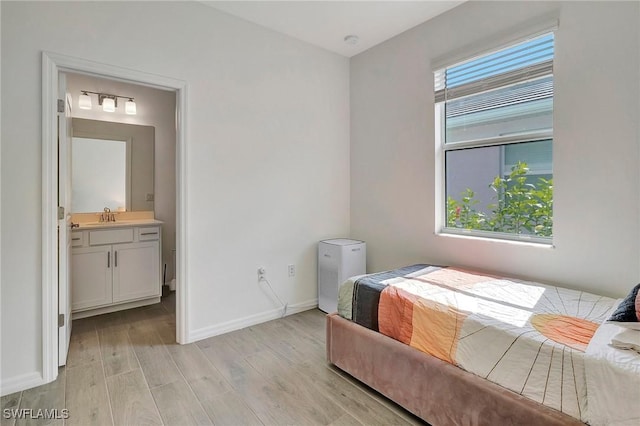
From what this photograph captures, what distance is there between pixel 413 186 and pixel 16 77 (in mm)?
2993

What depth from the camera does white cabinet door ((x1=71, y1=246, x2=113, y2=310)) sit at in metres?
3.01

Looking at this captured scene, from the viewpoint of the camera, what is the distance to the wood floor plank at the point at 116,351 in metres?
2.20

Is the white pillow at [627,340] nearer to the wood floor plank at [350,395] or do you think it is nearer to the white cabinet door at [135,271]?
the wood floor plank at [350,395]

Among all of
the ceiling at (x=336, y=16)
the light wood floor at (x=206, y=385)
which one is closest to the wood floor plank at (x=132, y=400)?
the light wood floor at (x=206, y=385)

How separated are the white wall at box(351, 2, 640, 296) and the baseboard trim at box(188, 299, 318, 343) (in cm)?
109

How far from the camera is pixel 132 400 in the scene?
1.85 m

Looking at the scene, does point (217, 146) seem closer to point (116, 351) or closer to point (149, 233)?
point (149, 233)

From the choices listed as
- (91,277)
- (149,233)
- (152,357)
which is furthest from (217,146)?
(91,277)

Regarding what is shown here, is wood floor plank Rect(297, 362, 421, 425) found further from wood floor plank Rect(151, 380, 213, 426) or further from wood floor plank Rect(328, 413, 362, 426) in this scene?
wood floor plank Rect(151, 380, 213, 426)

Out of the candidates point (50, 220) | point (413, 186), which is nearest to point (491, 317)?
point (413, 186)

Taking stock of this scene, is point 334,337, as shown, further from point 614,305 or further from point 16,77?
point 16,77

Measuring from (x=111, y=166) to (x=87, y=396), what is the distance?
8.57ft

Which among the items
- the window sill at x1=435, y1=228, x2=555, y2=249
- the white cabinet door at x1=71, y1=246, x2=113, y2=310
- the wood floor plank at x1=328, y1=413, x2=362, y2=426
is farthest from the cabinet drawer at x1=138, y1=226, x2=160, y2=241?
the window sill at x1=435, y1=228, x2=555, y2=249

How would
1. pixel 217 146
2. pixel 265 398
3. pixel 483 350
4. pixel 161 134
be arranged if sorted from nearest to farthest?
pixel 483 350 < pixel 265 398 < pixel 217 146 < pixel 161 134
